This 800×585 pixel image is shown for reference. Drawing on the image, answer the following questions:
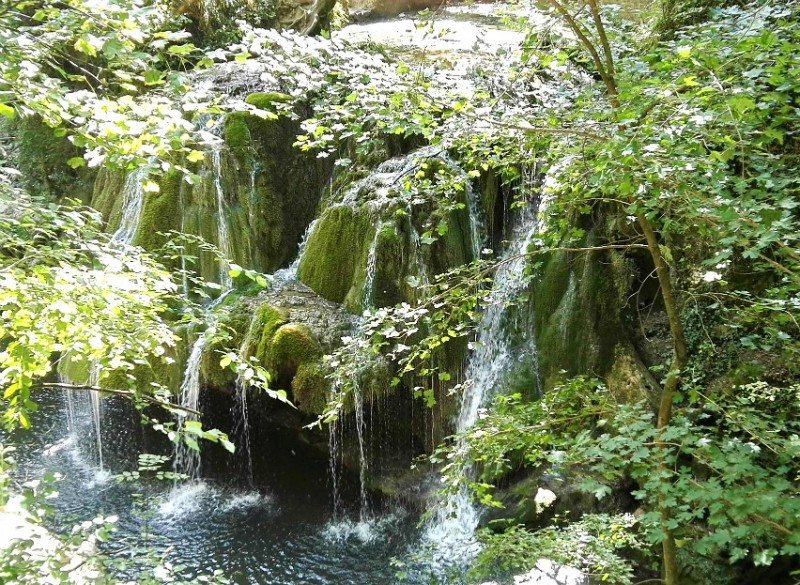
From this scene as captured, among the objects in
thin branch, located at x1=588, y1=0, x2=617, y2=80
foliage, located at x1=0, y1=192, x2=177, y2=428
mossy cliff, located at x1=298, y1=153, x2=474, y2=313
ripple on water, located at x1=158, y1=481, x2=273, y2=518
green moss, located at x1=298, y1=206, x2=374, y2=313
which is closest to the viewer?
foliage, located at x1=0, y1=192, x2=177, y2=428

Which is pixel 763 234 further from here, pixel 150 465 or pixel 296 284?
pixel 296 284

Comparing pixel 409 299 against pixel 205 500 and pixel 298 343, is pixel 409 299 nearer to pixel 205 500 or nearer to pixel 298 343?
pixel 298 343

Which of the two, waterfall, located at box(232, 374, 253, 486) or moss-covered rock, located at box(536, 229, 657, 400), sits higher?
moss-covered rock, located at box(536, 229, 657, 400)

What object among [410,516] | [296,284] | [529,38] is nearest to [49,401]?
[296,284]

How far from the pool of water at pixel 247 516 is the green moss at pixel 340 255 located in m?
2.19

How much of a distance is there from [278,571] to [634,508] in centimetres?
373

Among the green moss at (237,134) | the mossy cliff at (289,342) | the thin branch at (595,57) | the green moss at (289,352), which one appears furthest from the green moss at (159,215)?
the thin branch at (595,57)

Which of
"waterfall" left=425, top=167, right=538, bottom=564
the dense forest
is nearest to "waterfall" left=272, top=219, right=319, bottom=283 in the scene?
the dense forest

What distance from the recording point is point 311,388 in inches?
266

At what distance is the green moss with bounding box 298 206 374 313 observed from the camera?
7.69 metres

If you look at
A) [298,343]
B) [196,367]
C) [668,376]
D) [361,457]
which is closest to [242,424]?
[196,367]

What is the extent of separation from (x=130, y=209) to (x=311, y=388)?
4.82 metres

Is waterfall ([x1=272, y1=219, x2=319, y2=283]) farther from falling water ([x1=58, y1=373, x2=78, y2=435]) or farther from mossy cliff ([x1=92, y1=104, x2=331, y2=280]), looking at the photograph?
falling water ([x1=58, y1=373, x2=78, y2=435])

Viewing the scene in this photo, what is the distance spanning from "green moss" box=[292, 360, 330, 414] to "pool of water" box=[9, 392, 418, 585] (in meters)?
1.17
